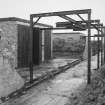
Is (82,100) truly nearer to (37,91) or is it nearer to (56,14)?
(37,91)

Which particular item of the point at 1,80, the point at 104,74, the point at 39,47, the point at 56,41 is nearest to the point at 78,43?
the point at 56,41

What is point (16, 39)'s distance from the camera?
452 inches

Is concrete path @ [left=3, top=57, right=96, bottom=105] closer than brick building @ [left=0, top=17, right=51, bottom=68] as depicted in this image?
Yes

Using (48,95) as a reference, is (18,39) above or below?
above

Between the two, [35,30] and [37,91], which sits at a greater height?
[35,30]

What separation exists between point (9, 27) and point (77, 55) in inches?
527

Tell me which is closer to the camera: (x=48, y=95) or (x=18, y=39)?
(x=48, y=95)

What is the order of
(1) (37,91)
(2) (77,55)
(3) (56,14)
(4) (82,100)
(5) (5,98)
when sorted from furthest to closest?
(2) (77,55) → (3) (56,14) → (1) (37,91) → (5) (5,98) → (4) (82,100)

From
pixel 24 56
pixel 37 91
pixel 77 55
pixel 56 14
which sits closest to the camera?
pixel 37 91

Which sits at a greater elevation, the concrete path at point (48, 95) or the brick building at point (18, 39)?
the brick building at point (18, 39)

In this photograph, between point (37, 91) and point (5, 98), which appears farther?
point (37, 91)

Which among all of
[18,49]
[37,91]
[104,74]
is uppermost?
[18,49]

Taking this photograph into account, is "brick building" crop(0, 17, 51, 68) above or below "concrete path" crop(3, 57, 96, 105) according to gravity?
above

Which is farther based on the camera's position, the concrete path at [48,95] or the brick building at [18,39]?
the brick building at [18,39]
